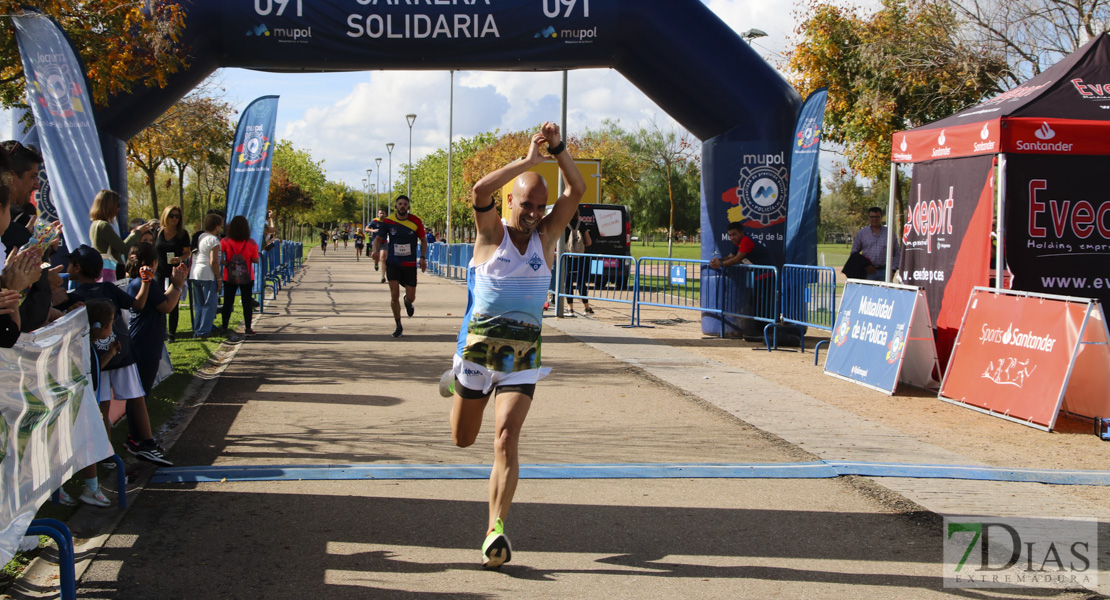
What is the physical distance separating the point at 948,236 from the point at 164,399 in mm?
7599

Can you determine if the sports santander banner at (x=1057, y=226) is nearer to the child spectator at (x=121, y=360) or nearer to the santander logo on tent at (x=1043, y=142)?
the santander logo on tent at (x=1043, y=142)

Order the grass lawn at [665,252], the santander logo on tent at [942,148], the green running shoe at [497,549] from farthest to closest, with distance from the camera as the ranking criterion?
the grass lawn at [665,252], the santander logo on tent at [942,148], the green running shoe at [497,549]

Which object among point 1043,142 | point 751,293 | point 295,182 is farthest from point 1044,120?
point 295,182

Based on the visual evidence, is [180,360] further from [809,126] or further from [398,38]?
[809,126]

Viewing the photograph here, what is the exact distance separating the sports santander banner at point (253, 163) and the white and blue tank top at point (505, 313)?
32.9ft

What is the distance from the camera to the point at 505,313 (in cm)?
439

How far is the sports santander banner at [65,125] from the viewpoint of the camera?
27.0ft

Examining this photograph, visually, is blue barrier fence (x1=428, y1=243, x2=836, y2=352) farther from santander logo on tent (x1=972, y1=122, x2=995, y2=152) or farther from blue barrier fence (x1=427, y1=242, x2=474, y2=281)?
blue barrier fence (x1=427, y1=242, x2=474, y2=281)

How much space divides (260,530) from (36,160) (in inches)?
106

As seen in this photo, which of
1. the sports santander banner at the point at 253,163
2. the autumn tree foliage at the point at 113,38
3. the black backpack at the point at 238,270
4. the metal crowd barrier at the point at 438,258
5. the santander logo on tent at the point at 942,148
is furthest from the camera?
the metal crowd barrier at the point at 438,258

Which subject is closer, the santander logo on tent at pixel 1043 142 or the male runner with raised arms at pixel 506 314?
the male runner with raised arms at pixel 506 314

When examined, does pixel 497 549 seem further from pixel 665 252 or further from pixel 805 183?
pixel 665 252

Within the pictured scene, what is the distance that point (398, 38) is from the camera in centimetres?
1186

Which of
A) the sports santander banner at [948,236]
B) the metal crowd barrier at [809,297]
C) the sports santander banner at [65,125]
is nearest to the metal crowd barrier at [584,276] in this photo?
the metal crowd barrier at [809,297]
